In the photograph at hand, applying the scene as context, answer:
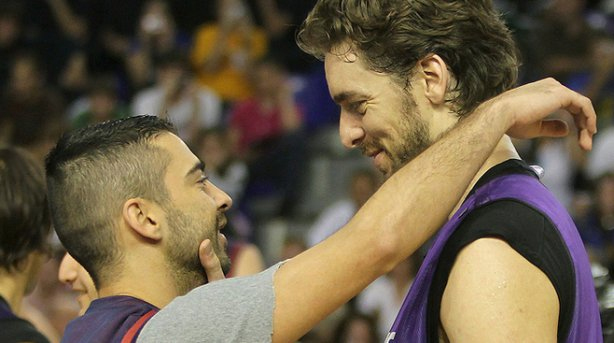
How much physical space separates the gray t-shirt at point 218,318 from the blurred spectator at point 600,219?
4.69m

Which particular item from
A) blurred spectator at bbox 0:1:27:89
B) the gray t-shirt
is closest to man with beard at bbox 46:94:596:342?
the gray t-shirt

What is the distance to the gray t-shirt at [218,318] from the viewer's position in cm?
229

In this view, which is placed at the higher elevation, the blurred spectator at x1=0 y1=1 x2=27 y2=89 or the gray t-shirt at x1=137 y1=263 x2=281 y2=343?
the gray t-shirt at x1=137 y1=263 x2=281 y2=343

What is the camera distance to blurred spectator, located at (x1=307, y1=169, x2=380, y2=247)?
7652 mm

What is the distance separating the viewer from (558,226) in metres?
2.26

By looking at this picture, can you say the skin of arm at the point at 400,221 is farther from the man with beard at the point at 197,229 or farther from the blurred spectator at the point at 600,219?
the blurred spectator at the point at 600,219

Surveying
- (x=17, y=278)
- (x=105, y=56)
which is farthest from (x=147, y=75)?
A: (x=17, y=278)

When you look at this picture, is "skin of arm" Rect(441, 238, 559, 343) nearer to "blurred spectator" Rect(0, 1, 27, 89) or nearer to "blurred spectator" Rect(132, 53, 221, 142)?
"blurred spectator" Rect(132, 53, 221, 142)

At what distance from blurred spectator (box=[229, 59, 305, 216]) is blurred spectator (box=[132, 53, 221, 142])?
0.22 m

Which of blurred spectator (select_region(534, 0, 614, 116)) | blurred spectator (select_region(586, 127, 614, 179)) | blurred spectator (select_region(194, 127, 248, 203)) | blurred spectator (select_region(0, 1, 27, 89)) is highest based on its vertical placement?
blurred spectator (select_region(0, 1, 27, 89))

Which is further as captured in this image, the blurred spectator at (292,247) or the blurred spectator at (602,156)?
the blurred spectator at (602,156)

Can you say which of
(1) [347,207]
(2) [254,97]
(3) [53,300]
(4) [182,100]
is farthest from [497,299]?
(2) [254,97]

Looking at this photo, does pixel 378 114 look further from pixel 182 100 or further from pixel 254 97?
pixel 254 97

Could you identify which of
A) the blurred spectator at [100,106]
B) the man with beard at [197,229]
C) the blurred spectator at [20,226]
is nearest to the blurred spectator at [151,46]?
the blurred spectator at [100,106]
